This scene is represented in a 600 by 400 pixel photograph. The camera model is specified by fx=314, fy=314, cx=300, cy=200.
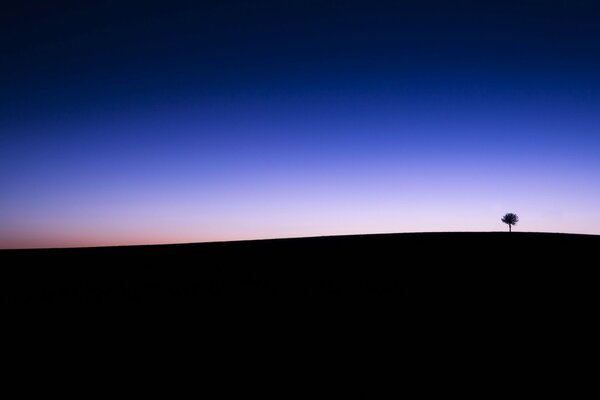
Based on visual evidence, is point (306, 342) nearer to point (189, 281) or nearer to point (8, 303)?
point (189, 281)

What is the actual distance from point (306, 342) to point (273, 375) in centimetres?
89

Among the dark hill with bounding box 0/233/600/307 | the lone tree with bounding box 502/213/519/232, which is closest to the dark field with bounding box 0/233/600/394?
the dark hill with bounding box 0/233/600/307

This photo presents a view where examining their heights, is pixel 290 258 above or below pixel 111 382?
above

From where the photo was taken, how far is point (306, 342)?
4.85 meters

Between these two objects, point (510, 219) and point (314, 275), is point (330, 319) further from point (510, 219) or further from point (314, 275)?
point (510, 219)

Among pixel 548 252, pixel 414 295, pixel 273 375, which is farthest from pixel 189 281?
pixel 548 252

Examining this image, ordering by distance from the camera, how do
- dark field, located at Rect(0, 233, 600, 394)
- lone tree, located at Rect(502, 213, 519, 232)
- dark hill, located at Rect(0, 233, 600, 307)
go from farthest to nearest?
lone tree, located at Rect(502, 213, 519, 232)
dark hill, located at Rect(0, 233, 600, 307)
dark field, located at Rect(0, 233, 600, 394)

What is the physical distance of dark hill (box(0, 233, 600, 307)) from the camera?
6594 millimetres

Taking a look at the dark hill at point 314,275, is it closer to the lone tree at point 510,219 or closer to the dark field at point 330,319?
the dark field at point 330,319

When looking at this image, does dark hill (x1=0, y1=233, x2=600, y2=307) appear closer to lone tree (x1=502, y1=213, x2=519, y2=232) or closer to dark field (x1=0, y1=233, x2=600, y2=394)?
dark field (x1=0, y1=233, x2=600, y2=394)

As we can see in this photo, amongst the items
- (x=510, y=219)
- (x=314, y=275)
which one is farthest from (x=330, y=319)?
(x=510, y=219)

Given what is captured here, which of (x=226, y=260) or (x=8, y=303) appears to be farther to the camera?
(x=226, y=260)

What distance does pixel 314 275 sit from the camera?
8.15m

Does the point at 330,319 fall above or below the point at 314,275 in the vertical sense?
below
